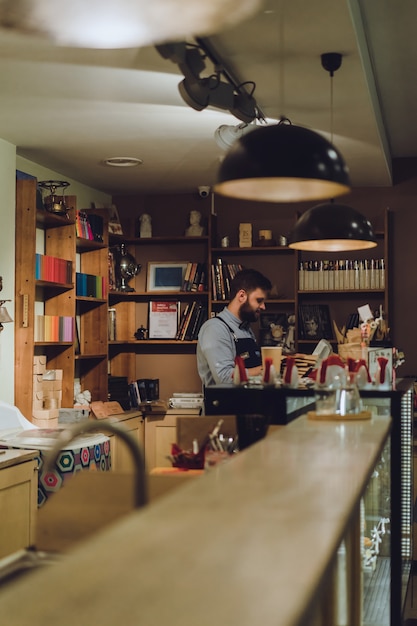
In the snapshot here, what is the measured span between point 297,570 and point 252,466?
85 centimetres

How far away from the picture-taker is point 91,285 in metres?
6.64

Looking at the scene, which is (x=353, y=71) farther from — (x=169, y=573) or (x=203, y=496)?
(x=169, y=573)

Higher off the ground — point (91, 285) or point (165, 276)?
point (165, 276)

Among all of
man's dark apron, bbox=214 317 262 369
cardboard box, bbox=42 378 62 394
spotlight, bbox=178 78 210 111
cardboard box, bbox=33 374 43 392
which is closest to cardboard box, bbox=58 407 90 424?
cardboard box, bbox=42 378 62 394

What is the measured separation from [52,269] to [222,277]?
173 centimetres

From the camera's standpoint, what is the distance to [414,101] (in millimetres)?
5332

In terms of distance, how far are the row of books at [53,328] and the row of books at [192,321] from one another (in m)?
1.37

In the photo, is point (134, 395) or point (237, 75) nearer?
point (237, 75)

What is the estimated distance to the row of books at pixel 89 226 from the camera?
6.41 meters

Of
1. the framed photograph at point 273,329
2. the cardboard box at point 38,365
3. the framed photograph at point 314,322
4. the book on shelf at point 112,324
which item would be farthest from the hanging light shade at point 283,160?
the book on shelf at point 112,324

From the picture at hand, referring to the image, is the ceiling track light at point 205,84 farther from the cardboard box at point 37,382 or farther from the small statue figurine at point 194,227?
the small statue figurine at point 194,227

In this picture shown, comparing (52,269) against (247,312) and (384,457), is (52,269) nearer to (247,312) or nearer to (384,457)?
(247,312)

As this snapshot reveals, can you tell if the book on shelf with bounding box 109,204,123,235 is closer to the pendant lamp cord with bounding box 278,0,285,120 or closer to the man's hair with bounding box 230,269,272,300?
the man's hair with bounding box 230,269,272,300

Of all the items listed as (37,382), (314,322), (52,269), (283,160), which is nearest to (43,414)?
(37,382)
